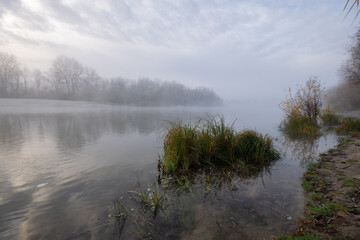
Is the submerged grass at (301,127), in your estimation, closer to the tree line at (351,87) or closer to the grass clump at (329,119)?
the grass clump at (329,119)

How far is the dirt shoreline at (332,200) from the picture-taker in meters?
2.19

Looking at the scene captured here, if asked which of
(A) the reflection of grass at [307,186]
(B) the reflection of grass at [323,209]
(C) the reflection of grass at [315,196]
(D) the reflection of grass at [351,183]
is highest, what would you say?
(D) the reflection of grass at [351,183]

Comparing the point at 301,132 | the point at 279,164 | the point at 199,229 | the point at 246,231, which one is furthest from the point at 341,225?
the point at 301,132

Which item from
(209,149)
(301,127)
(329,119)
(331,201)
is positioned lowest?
(331,201)

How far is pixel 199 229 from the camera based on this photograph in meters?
2.53

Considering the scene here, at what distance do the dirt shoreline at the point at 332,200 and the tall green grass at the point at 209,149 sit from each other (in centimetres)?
142

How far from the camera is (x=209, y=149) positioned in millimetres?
5191

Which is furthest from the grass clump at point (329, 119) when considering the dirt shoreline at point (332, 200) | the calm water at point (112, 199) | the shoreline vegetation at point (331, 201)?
the dirt shoreline at point (332, 200)

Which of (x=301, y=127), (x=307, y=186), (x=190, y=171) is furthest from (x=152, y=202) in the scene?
(x=301, y=127)

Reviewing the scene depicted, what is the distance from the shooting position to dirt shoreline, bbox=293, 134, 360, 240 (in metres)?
2.19

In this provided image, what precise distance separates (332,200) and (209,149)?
113 inches

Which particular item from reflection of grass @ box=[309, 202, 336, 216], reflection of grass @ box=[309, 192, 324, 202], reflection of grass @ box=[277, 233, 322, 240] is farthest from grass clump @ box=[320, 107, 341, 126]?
reflection of grass @ box=[277, 233, 322, 240]

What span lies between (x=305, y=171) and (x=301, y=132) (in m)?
7.22

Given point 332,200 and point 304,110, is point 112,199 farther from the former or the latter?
point 304,110
